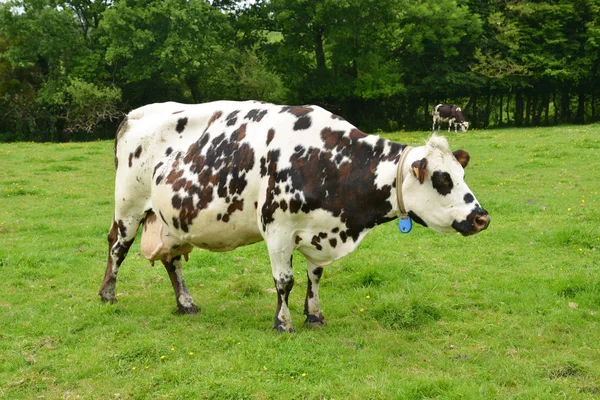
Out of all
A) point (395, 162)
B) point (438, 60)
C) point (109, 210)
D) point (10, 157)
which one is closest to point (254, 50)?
point (438, 60)

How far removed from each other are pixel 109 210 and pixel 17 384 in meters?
8.89

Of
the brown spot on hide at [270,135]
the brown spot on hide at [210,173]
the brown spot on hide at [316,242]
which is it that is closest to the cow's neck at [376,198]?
the brown spot on hide at [316,242]

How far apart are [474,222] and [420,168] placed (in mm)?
681

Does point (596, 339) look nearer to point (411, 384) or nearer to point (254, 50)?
point (411, 384)

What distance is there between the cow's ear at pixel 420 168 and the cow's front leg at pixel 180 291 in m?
3.29

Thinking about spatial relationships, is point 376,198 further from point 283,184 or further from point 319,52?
point 319,52

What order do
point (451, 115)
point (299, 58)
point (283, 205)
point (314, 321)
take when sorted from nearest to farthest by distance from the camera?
point (283, 205), point (314, 321), point (451, 115), point (299, 58)

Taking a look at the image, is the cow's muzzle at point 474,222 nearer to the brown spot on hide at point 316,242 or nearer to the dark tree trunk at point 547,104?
the brown spot on hide at point 316,242

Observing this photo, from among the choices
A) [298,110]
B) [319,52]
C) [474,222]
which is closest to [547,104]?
[319,52]

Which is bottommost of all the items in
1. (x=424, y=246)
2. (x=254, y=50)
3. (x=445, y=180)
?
(x=424, y=246)

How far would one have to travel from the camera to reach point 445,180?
555 cm

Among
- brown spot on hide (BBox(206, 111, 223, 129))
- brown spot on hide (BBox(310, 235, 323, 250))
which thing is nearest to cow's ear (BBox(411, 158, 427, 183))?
brown spot on hide (BBox(310, 235, 323, 250))

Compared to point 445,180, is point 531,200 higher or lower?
lower

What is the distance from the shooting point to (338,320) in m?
6.84
